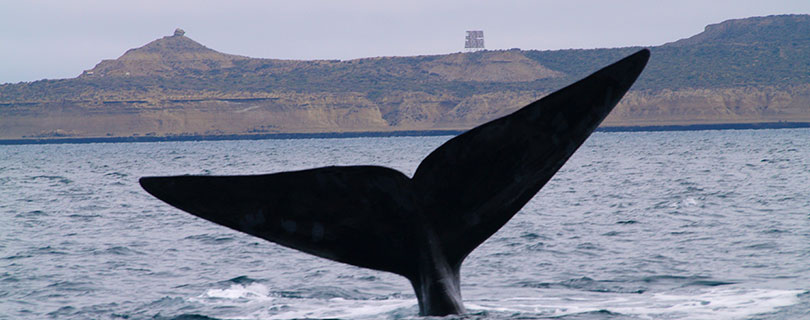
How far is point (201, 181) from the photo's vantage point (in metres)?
5.82

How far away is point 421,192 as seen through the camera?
6051 millimetres

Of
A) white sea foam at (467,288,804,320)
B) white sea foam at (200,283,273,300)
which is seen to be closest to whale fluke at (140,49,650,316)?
white sea foam at (467,288,804,320)

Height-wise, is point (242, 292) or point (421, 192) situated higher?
point (421, 192)

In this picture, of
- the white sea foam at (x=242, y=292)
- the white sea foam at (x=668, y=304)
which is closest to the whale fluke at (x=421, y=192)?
the white sea foam at (x=668, y=304)

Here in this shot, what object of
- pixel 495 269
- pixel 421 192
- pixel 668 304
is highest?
pixel 421 192

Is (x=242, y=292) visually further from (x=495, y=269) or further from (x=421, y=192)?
(x=421, y=192)

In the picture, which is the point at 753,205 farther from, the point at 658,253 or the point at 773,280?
the point at 773,280

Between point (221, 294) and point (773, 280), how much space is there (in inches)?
297

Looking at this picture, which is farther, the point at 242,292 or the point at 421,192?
the point at 242,292

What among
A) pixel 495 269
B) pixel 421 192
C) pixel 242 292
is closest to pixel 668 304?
pixel 495 269

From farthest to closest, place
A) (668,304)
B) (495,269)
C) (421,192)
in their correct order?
(495,269), (668,304), (421,192)

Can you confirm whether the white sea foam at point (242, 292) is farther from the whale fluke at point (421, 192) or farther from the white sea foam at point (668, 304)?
the whale fluke at point (421, 192)

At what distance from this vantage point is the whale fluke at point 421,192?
19.0 feet

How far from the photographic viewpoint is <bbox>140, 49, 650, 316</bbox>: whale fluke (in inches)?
228
